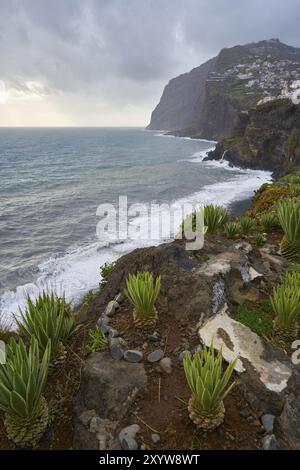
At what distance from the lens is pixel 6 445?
13.4 feet

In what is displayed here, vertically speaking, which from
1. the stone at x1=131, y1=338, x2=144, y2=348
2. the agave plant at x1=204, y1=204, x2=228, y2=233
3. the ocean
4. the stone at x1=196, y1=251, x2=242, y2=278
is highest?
the agave plant at x1=204, y1=204, x2=228, y2=233

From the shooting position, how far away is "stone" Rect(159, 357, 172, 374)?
187 inches

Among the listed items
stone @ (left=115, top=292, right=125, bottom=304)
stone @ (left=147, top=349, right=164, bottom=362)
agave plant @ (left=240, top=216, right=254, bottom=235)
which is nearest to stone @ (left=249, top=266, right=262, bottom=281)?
stone @ (left=115, top=292, right=125, bottom=304)

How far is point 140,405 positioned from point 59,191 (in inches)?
1554

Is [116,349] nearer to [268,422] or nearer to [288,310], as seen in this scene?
[268,422]

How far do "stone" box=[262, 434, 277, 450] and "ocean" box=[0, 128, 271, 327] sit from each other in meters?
4.57

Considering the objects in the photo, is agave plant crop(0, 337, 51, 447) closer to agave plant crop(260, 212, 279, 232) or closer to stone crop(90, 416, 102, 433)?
stone crop(90, 416, 102, 433)

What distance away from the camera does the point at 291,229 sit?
812cm

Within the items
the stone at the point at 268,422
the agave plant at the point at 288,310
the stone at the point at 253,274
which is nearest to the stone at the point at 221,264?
the stone at the point at 253,274

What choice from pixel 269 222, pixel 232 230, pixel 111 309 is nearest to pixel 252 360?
pixel 111 309

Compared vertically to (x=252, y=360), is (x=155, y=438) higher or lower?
lower

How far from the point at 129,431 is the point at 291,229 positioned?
5.89 meters

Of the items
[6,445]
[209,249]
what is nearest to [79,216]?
[209,249]

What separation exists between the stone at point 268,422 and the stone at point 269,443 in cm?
16
